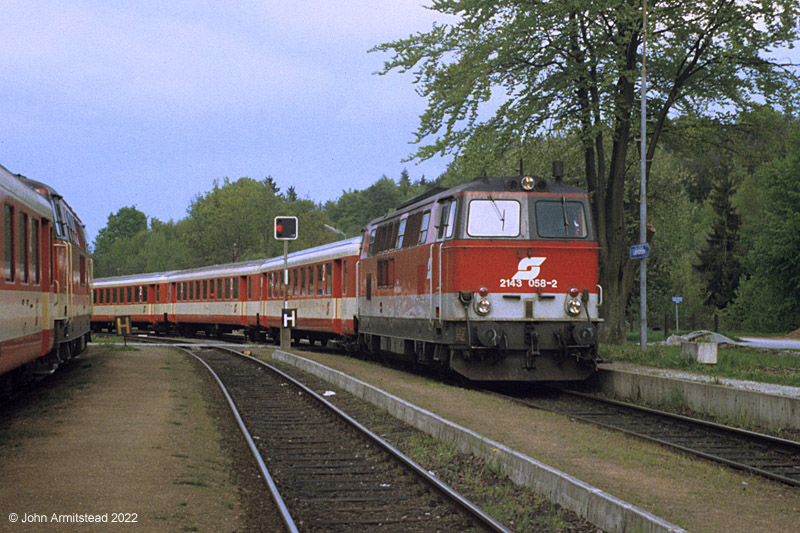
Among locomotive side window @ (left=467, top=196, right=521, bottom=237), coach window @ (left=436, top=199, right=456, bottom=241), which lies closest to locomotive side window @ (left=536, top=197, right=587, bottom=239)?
locomotive side window @ (left=467, top=196, right=521, bottom=237)

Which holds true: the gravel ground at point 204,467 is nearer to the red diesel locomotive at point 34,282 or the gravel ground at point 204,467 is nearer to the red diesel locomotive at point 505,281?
the red diesel locomotive at point 34,282

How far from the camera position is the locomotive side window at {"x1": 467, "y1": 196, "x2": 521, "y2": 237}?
15.4m

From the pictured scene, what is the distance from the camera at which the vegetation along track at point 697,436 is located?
9.37m

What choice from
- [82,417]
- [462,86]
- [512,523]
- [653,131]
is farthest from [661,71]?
[512,523]

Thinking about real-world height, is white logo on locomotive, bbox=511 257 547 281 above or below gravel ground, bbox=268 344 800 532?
above

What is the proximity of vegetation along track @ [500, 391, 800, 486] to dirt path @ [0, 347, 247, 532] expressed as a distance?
517 cm

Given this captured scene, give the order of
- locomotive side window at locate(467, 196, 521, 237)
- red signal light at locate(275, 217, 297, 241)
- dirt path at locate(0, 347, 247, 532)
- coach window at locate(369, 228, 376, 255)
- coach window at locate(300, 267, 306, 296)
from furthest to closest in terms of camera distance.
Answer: coach window at locate(300, 267, 306, 296) → red signal light at locate(275, 217, 297, 241) → coach window at locate(369, 228, 376, 255) → locomotive side window at locate(467, 196, 521, 237) → dirt path at locate(0, 347, 247, 532)

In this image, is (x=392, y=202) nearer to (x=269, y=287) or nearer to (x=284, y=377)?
(x=269, y=287)

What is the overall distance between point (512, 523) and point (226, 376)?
1427 centimetres

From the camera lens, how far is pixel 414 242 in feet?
58.0

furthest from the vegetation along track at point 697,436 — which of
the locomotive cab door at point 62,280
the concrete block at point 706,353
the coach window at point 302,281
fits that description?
the coach window at point 302,281

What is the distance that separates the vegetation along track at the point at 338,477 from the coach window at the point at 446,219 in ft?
12.0

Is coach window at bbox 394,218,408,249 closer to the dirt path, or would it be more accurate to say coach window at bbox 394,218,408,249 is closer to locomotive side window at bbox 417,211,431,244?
locomotive side window at bbox 417,211,431,244

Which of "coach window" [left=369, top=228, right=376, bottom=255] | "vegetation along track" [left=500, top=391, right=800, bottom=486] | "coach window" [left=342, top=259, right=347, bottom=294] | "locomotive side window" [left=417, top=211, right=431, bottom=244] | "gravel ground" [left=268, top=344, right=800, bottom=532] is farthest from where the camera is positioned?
"coach window" [left=342, top=259, right=347, bottom=294]
